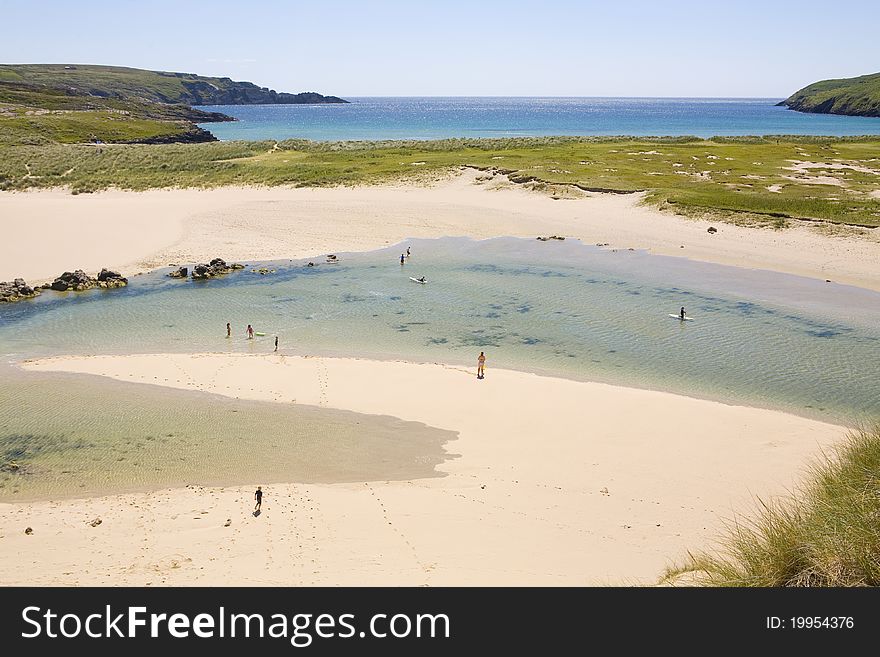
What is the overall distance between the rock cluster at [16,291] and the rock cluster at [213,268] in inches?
316

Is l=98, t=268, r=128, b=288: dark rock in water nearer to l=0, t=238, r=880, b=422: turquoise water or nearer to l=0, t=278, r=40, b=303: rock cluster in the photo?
l=0, t=238, r=880, b=422: turquoise water

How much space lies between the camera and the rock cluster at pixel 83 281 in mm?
37188

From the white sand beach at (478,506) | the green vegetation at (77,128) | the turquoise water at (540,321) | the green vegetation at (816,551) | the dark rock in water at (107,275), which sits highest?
the green vegetation at (77,128)

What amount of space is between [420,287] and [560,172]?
114ft

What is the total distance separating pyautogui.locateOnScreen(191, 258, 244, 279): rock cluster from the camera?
40219 mm

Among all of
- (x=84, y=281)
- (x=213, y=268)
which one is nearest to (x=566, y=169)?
(x=213, y=268)

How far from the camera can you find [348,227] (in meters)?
53.2

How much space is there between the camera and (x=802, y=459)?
1875cm

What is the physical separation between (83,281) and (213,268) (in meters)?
6.79

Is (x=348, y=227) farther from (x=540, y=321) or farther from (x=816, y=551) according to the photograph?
(x=816, y=551)

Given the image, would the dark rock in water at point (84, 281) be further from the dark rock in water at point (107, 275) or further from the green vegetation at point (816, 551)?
the green vegetation at point (816, 551)

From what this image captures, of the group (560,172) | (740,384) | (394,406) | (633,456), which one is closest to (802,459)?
(633,456)

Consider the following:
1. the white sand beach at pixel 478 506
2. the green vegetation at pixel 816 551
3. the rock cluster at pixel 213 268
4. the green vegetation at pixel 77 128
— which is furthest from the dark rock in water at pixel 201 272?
the green vegetation at pixel 77 128
